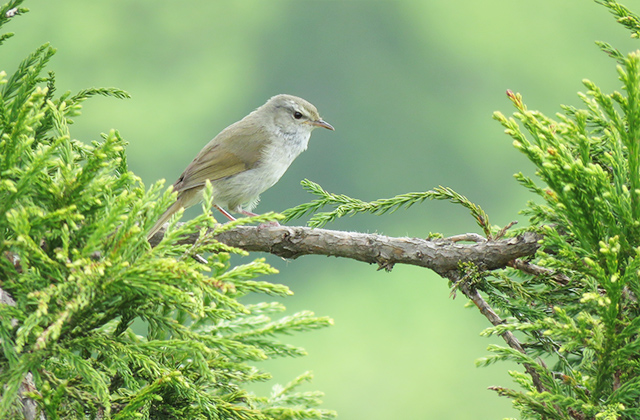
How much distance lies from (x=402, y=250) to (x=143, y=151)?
39436mm

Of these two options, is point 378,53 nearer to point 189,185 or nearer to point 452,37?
point 452,37

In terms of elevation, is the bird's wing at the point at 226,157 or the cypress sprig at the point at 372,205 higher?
the bird's wing at the point at 226,157

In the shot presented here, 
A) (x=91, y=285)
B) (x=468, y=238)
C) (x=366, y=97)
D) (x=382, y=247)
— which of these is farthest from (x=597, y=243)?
(x=366, y=97)

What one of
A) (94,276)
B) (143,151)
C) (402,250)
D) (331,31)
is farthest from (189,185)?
(331,31)

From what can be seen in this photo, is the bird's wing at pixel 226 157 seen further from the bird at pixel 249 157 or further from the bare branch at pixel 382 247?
the bare branch at pixel 382 247

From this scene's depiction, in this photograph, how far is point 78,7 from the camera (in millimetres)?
44875

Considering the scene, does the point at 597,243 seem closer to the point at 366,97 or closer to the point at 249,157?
the point at 249,157

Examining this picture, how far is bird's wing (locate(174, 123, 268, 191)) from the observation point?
15.0 ft

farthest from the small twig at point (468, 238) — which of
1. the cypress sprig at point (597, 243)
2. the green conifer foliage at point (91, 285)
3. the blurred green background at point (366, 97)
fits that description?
the blurred green background at point (366, 97)

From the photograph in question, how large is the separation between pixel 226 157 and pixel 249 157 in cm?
18

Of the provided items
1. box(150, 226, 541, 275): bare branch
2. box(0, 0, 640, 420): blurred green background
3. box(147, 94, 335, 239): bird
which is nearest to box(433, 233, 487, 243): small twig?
box(150, 226, 541, 275): bare branch

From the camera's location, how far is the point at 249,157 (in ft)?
15.8

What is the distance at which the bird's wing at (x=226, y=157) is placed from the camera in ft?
15.0

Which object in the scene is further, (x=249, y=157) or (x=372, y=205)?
(x=249, y=157)
